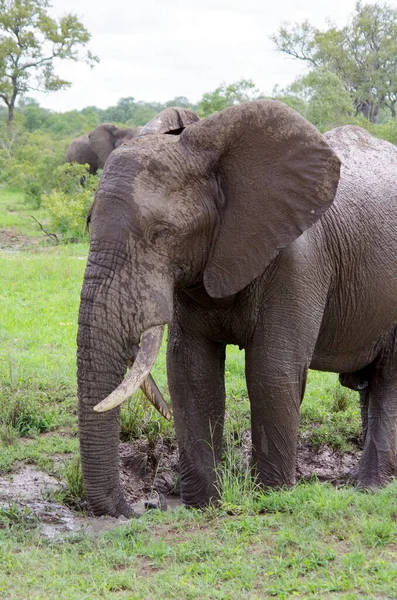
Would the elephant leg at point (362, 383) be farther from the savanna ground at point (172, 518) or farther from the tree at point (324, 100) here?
the tree at point (324, 100)

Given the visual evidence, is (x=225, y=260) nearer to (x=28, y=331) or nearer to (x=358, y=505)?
(x=358, y=505)

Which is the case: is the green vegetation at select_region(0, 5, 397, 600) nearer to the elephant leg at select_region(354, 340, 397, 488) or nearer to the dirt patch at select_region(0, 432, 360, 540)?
the dirt patch at select_region(0, 432, 360, 540)

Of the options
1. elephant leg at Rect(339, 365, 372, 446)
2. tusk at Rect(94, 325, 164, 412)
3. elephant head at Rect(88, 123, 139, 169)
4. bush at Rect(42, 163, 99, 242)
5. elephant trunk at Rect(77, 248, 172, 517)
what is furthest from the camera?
elephant head at Rect(88, 123, 139, 169)

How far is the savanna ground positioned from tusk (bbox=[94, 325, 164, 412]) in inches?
25.1

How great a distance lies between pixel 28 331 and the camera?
28.9 ft

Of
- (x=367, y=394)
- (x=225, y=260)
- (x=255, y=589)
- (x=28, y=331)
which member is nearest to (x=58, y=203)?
(x=28, y=331)

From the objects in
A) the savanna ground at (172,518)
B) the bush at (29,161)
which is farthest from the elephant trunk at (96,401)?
the bush at (29,161)

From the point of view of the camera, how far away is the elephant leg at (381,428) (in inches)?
227

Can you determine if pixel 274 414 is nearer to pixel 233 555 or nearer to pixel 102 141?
pixel 233 555

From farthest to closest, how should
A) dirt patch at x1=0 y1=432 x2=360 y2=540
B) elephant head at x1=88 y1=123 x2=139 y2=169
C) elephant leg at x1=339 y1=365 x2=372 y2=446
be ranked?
1. elephant head at x1=88 y1=123 x2=139 y2=169
2. elephant leg at x1=339 y1=365 x2=372 y2=446
3. dirt patch at x1=0 y1=432 x2=360 y2=540

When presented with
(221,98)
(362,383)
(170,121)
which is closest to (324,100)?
(221,98)

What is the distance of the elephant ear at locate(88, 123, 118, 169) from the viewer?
2550cm

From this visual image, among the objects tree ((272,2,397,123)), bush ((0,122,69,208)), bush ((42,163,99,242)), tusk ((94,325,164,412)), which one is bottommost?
tusk ((94,325,164,412))

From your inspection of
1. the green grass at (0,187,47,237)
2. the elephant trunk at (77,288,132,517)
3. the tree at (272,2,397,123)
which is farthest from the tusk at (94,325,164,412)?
the tree at (272,2,397,123)
